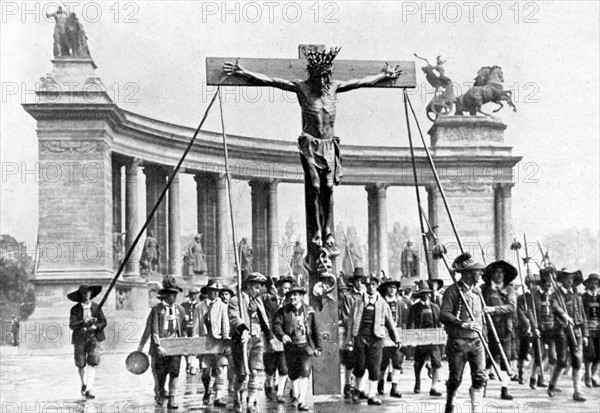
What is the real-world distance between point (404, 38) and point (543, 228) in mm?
12770

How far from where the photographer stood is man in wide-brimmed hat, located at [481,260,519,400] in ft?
44.0

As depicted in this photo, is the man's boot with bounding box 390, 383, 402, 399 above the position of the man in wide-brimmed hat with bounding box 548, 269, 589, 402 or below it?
below

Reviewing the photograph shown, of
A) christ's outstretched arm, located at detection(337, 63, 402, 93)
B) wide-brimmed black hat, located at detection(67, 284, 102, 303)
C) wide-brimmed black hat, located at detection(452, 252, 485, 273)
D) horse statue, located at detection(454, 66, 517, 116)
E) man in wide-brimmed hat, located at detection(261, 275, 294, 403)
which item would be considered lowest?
man in wide-brimmed hat, located at detection(261, 275, 294, 403)

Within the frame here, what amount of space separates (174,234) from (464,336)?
28.7 metres

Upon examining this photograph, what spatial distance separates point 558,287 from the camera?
17.3 meters

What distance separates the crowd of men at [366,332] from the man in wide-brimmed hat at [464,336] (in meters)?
0.01

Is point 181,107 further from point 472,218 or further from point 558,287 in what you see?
point 558,287

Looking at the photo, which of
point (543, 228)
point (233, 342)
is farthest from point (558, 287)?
point (543, 228)

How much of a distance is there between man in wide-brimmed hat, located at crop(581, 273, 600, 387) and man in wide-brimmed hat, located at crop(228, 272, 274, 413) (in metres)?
7.09

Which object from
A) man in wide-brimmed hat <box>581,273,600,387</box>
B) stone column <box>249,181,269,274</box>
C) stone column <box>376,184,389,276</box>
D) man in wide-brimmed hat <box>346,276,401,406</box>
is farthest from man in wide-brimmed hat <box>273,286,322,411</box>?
stone column <box>376,184,389,276</box>

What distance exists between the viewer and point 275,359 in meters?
15.9

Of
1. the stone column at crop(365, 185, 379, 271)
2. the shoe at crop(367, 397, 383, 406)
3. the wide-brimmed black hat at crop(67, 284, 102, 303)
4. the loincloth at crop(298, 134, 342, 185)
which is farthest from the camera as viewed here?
the stone column at crop(365, 185, 379, 271)

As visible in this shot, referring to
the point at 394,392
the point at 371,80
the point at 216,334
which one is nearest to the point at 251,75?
the point at 371,80

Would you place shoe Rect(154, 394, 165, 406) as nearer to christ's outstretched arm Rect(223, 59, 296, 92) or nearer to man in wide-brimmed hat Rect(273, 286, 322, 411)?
man in wide-brimmed hat Rect(273, 286, 322, 411)
